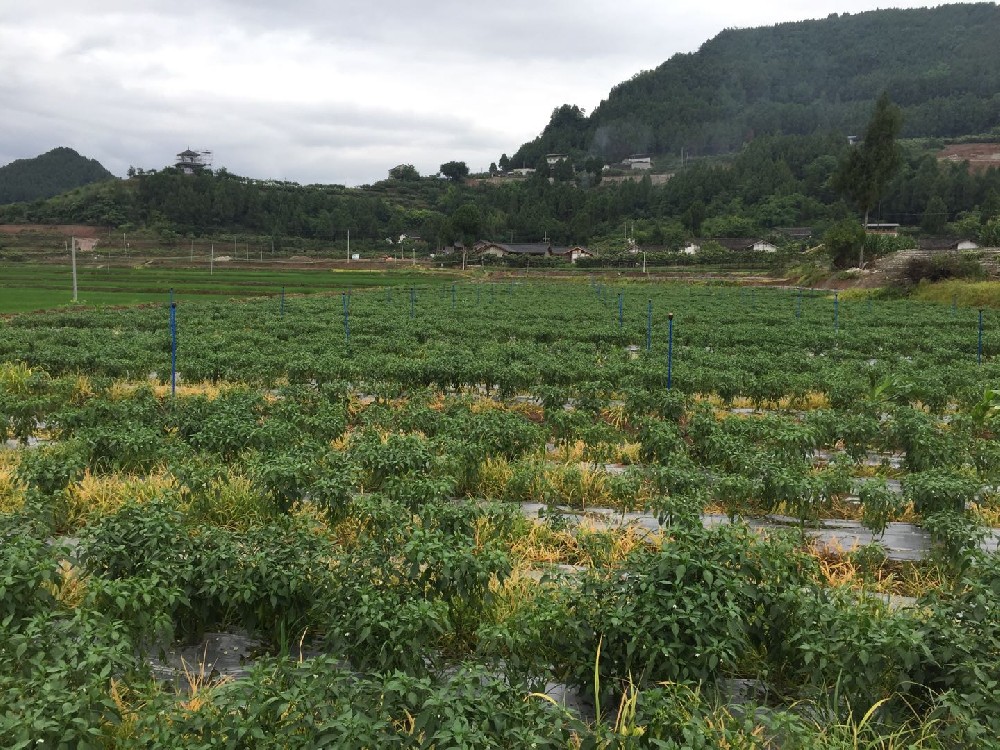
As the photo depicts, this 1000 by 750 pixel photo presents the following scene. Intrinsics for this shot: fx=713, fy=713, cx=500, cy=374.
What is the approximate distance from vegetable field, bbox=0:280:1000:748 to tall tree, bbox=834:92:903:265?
56.4 m

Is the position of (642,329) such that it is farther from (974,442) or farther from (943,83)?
(943,83)

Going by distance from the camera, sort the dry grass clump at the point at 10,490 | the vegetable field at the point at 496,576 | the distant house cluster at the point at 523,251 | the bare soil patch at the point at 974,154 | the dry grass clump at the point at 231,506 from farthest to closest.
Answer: the bare soil patch at the point at 974,154
the distant house cluster at the point at 523,251
the dry grass clump at the point at 10,490
the dry grass clump at the point at 231,506
the vegetable field at the point at 496,576

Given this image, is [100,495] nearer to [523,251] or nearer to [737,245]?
[523,251]

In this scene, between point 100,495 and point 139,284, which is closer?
point 100,495

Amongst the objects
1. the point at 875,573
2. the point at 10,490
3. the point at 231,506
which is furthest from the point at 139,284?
the point at 875,573

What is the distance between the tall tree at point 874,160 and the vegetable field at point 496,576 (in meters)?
56.4

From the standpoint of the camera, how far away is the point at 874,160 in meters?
60.4

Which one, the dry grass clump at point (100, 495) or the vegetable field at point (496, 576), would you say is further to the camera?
the dry grass clump at point (100, 495)

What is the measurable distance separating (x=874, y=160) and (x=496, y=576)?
218 ft

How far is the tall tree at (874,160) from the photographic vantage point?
59.4 metres

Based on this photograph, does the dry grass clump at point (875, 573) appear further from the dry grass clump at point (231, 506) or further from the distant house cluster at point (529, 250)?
the distant house cluster at point (529, 250)

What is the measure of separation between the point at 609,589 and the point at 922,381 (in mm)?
10719

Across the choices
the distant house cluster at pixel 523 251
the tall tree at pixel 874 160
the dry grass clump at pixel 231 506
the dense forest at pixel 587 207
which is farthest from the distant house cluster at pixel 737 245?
the dry grass clump at pixel 231 506

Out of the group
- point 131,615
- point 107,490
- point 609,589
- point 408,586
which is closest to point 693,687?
point 609,589
